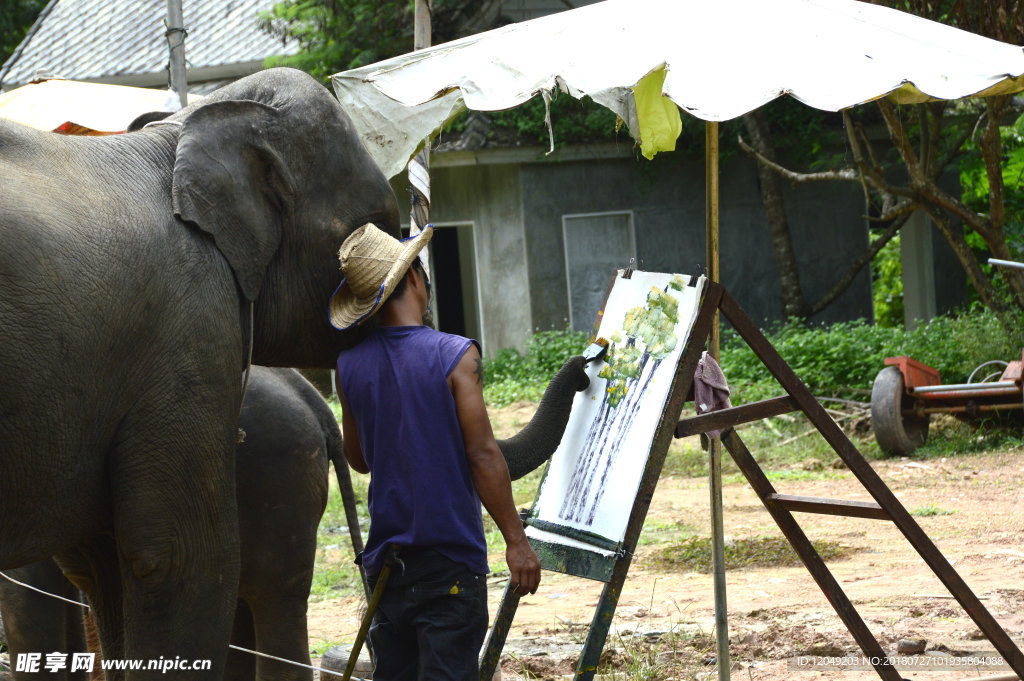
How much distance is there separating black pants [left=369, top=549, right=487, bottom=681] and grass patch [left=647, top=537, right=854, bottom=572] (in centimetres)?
432

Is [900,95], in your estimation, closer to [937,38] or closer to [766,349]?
[937,38]

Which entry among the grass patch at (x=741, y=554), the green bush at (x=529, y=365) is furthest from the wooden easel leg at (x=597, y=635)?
the green bush at (x=529, y=365)

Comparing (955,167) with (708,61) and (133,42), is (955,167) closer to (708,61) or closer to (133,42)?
(133,42)

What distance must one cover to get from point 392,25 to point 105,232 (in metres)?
13.3

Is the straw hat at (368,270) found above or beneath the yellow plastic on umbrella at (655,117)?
beneath

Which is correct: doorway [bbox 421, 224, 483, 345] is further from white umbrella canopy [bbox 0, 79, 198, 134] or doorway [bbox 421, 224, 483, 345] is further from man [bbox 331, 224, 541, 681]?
man [bbox 331, 224, 541, 681]

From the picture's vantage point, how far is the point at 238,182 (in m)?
3.32

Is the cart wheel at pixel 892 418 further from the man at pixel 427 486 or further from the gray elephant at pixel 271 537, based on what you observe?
the man at pixel 427 486

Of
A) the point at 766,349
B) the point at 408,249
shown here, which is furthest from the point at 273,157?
the point at 766,349

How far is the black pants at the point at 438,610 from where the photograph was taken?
319 cm

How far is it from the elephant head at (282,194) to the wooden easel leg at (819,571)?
150 cm

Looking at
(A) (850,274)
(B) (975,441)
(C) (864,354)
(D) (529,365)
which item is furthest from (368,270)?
(A) (850,274)

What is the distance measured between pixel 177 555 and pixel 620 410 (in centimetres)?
167

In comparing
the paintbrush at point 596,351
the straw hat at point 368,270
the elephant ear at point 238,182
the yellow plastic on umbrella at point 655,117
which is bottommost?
the paintbrush at point 596,351
